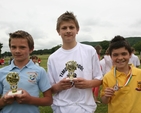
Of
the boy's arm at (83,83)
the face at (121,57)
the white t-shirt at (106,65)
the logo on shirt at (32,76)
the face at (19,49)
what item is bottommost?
the white t-shirt at (106,65)

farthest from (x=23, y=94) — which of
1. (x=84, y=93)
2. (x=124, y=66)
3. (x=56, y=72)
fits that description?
(x=124, y=66)

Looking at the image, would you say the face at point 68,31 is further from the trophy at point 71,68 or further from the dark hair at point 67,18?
the trophy at point 71,68

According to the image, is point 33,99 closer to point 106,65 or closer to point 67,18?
point 67,18

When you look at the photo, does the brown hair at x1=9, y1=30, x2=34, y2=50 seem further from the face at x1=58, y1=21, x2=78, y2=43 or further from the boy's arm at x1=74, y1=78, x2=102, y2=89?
the boy's arm at x1=74, y1=78, x2=102, y2=89

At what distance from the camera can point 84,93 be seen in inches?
119

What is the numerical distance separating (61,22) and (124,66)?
1.22 m

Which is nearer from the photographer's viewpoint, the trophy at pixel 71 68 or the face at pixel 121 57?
the trophy at pixel 71 68

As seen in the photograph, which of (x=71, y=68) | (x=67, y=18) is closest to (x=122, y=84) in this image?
(x=71, y=68)

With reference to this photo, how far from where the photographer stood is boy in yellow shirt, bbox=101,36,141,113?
294cm

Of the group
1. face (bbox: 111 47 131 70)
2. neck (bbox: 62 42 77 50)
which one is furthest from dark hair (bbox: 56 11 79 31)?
face (bbox: 111 47 131 70)

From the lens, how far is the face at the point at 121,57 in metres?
3.08

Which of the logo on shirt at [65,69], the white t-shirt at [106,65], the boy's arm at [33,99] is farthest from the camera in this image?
→ the white t-shirt at [106,65]

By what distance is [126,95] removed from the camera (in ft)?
9.76

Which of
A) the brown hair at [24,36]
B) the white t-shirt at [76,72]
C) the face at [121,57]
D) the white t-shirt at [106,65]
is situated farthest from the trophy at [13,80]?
the white t-shirt at [106,65]
